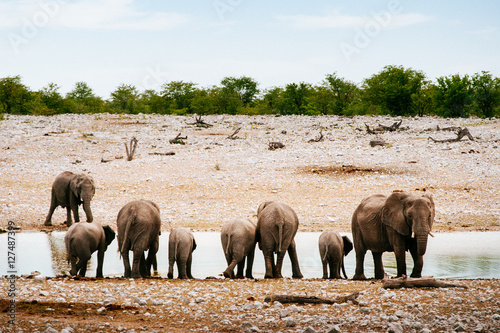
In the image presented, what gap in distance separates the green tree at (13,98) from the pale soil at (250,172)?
925 inches

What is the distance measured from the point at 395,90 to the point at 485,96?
10.6 meters

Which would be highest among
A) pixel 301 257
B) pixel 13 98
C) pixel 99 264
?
pixel 13 98

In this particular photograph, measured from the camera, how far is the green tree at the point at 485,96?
65250mm

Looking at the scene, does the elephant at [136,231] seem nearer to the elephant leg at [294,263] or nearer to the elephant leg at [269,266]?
the elephant leg at [269,266]

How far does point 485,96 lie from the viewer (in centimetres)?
6550

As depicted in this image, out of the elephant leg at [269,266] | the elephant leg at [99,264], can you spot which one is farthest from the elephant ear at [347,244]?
the elephant leg at [99,264]

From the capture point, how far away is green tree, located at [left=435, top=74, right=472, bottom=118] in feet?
204

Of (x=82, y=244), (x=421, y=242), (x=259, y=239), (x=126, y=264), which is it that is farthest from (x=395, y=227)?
(x=82, y=244)

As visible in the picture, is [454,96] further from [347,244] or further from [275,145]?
[347,244]

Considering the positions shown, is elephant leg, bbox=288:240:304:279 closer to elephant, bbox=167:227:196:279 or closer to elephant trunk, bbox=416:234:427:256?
elephant, bbox=167:227:196:279

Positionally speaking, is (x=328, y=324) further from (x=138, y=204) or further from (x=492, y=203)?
(x=492, y=203)

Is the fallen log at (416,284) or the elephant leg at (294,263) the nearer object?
the fallen log at (416,284)

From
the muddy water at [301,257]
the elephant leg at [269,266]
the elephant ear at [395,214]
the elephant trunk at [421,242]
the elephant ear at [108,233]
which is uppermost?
the elephant ear at [395,214]

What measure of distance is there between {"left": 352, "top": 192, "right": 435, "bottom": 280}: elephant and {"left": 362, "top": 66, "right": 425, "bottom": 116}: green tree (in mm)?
51777
